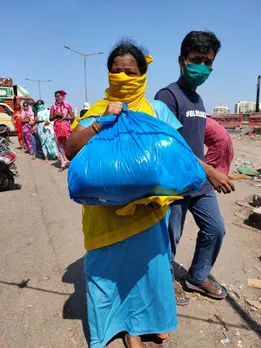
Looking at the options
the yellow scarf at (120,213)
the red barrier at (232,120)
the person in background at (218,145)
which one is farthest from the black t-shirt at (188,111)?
the red barrier at (232,120)

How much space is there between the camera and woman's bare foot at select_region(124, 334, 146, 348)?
1.90m

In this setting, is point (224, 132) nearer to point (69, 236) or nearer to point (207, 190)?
point (207, 190)

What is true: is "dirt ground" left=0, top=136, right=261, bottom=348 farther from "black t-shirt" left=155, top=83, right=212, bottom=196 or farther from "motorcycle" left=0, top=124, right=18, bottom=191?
"motorcycle" left=0, top=124, right=18, bottom=191

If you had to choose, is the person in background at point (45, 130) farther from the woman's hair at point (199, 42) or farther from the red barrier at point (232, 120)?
the red barrier at point (232, 120)

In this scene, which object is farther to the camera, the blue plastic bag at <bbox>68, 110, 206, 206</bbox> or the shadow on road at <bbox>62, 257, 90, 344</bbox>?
the shadow on road at <bbox>62, 257, 90, 344</bbox>

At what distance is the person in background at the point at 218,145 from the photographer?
2.88m

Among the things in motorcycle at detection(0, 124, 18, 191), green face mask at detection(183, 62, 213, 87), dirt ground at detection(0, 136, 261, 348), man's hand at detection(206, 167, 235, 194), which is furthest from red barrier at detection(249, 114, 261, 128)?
man's hand at detection(206, 167, 235, 194)

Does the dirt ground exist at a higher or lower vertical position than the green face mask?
lower

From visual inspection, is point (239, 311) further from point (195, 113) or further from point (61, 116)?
point (61, 116)

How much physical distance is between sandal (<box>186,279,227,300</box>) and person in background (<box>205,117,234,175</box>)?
1.19 meters

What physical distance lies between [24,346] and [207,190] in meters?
1.66

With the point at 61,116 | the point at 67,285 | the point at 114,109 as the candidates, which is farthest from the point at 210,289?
the point at 61,116

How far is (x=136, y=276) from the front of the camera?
5.99 ft

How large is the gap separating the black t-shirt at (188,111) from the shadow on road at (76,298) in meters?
1.28
